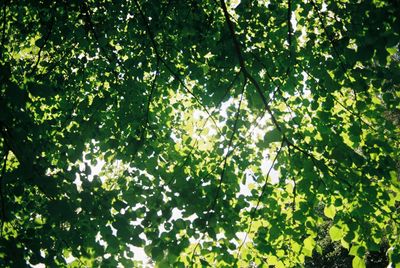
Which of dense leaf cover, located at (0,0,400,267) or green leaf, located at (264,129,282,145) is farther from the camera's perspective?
green leaf, located at (264,129,282,145)

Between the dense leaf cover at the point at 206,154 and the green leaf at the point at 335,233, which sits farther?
the green leaf at the point at 335,233

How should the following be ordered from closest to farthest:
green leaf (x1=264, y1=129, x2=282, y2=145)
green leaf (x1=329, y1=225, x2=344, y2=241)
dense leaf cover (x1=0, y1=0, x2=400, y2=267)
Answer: dense leaf cover (x1=0, y1=0, x2=400, y2=267), green leaf (x1=264, y1=129, x2=282, y2=145), green leaf (x1=329, y1=225, x2=344, y2=241)

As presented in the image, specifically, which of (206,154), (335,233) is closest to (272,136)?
(335,233)

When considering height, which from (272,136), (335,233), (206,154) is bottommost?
(335,233)

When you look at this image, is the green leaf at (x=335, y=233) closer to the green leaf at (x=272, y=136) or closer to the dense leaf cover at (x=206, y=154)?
the dense leaf cover at (x=206, y=154)

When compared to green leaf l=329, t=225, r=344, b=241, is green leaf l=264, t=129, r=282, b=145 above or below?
above

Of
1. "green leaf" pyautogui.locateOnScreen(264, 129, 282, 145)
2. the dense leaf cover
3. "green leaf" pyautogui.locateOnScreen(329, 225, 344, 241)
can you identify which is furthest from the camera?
"green leaf" pyautogui.locateOnScreen(329, 225, 344, 241)

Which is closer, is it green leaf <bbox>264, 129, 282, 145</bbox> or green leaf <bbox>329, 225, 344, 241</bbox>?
green leaf <bbox>264, 129, 282, 145</bbox>

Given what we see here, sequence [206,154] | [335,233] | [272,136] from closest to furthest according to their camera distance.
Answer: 1. [272,136]
2. [335,233]
3. [206,154]

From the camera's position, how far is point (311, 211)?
337 cm

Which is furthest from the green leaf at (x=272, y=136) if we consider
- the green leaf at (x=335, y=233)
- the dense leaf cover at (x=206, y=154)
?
the green leaf at (x=335, y=233)

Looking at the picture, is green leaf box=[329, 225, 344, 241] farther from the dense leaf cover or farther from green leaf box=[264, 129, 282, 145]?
green leaf box=[264, 129, 282, 145]

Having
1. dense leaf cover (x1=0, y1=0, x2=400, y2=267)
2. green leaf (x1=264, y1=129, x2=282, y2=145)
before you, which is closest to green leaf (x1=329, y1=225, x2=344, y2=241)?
dense leaf cover (x1=0, y1=0, x2=400, y2=267)

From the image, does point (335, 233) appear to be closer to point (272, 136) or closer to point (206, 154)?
point (272, 136)
